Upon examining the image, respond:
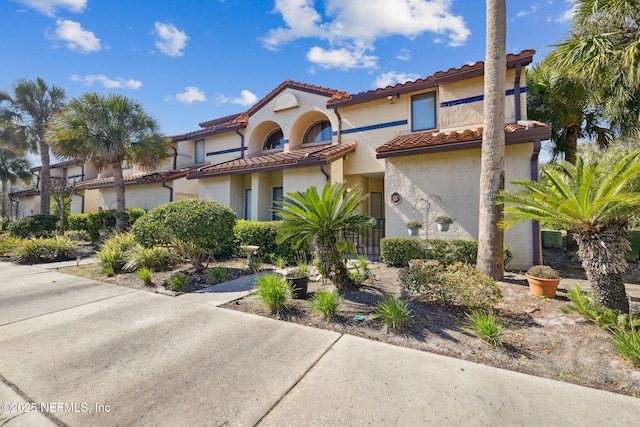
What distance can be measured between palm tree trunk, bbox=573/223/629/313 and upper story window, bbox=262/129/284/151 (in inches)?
565

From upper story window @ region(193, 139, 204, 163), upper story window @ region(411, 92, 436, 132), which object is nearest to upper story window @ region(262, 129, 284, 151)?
upper story window @ region(193, 139, 204, 163)

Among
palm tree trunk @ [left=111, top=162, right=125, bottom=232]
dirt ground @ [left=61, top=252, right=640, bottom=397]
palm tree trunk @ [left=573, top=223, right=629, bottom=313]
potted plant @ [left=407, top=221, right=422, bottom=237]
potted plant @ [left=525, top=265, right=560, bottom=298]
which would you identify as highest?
palm tree trunk @ [left=111, top=162, right=125, bottom=232]

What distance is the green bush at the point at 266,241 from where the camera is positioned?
31.1 feet

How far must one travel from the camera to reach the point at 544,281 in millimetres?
5570

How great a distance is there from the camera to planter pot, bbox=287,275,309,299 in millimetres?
5694

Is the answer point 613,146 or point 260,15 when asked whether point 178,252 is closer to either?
point 260,15

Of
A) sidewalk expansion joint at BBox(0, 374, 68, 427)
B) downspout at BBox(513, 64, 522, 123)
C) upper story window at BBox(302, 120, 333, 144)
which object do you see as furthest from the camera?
upper story window at BBox(302, 120, 333, 144)

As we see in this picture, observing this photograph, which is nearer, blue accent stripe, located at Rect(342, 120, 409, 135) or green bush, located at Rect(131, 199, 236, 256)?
green bush, located at Rect(131, 199, 236, 256)

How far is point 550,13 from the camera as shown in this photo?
329 inches

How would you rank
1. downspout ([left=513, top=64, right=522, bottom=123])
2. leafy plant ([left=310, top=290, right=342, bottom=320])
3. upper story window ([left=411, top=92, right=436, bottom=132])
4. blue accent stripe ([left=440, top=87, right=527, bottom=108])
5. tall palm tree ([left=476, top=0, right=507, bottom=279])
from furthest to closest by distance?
upper story window ([left=411, top=92, right=436, bottom=132]) → blue accent stripe ([left=440, top=87, right=527, bottom=108]) → downspout ([left=513, top=64, right=522, bottom=123]) → tall palm tree ([left=476, top=0, right=507, bottom=279]) → leafy plant ([left=310, top=290, right=342, bottom=320])

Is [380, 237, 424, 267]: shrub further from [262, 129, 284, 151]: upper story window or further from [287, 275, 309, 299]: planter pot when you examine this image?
[262, 129, 284, 151]: upper story window

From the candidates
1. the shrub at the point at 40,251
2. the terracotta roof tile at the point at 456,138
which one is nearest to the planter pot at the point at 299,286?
the terracotta roof tile at the point at 456,138

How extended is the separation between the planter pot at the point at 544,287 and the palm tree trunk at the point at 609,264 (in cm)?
111

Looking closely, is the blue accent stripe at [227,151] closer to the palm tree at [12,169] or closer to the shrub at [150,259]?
the shrub at [150,259]
